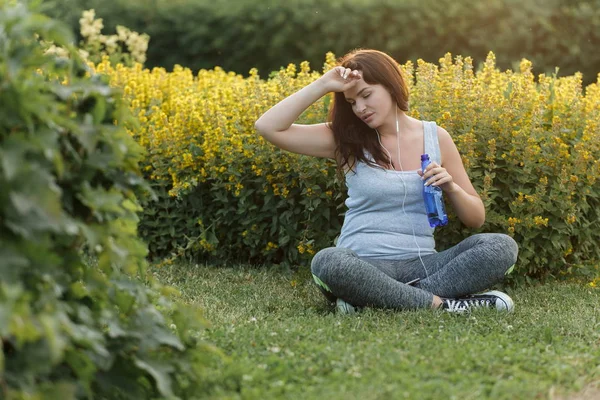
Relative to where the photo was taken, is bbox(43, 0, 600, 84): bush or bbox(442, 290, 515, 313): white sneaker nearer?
bbox(442, 290, 515, 313): white sneaker

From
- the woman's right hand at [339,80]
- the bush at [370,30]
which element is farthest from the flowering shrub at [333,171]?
the bush at [370,30]

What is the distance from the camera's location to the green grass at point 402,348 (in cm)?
259

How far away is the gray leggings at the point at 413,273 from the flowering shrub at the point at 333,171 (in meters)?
0.51

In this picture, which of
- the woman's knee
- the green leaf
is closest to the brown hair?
the woman's knee

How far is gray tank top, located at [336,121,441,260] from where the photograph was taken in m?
3.71

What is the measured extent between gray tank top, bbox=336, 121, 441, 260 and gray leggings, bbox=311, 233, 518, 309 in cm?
5

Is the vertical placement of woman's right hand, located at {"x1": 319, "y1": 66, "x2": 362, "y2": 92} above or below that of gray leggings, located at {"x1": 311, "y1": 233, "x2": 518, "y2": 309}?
above

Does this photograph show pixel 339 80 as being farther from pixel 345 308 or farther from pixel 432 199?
pixel 345 308

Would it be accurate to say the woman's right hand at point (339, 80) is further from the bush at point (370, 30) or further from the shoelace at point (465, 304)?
the bush at point (370, 30)

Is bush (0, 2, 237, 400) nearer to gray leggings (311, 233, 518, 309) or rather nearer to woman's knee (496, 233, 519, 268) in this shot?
gray leggings (311, 233, 518, 309)

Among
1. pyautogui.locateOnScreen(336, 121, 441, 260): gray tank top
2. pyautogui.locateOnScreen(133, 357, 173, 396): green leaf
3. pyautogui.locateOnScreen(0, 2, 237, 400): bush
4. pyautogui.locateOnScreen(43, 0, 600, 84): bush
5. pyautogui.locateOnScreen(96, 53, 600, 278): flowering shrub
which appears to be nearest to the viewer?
pyautogui.locateOnScreen(0, 2, 237, 400): bush

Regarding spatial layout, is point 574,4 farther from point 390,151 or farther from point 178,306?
point 178,306

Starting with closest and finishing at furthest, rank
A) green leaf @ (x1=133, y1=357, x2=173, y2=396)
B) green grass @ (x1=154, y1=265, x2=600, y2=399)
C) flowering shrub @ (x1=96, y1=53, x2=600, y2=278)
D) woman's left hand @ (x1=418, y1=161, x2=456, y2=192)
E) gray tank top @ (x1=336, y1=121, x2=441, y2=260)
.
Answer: green leaf @ (x1=133, y1=357, x2=173, y2=396) < green grass @ (x1=154, y1=265, x2=600, y2=399) < woman's left hand @ (x1=418, y1=161, x2=456, y2=192) < gray tank top @ (x1=336, y1=121, x2=441, y2=260) < flowering shrub @ (x1=96, y1=53, x2=600, y2=278)

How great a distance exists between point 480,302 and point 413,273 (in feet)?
0.96
